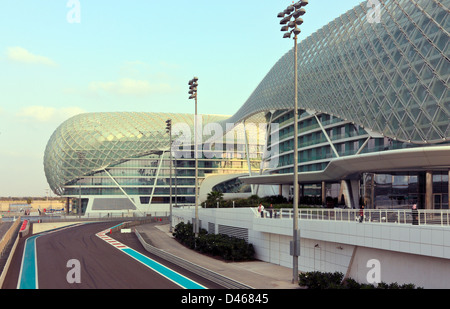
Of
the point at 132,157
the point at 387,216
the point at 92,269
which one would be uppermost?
the point at 132,157

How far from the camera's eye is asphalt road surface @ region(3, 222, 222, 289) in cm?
2517

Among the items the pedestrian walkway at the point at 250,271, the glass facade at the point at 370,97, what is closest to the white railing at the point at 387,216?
the pedestrian walkway at the point at 250,271

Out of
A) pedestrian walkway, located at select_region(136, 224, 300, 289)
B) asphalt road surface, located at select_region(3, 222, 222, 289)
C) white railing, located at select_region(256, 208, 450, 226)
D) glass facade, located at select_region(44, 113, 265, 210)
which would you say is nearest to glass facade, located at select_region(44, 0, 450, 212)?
white railing, located at select_region(256, 208, 450, 226)

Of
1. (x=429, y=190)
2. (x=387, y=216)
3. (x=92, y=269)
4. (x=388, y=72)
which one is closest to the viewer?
(x=387, y=216)

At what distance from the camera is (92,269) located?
99.0ft

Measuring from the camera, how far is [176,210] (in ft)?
234

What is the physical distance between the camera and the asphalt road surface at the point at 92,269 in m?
25.2

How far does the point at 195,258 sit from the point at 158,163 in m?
82.3

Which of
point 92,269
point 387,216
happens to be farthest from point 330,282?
point 92,269

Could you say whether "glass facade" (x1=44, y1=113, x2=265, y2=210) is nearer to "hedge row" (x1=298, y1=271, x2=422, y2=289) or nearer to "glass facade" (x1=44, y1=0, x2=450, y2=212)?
"glass facade" (x1=44, y1=0, x2=450, y2=212)

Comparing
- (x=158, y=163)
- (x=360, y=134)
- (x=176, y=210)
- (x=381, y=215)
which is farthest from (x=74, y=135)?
(x=381, y=215)

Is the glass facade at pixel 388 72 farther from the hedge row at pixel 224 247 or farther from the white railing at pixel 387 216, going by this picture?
the hedge row at pixel 224 247

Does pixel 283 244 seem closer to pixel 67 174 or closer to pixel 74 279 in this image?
pixel 74 279

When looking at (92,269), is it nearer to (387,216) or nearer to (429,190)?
(387,216)
